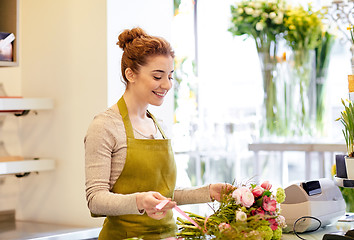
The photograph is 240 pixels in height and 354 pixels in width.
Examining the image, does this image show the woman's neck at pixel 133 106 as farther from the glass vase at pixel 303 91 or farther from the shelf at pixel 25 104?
the glass vase at pixel 303 91

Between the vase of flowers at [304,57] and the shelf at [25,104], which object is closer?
the shelf at [25,104]

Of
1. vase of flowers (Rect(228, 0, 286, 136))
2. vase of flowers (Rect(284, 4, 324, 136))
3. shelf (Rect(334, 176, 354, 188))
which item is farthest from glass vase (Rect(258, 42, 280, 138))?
shelf (Rect(334, 176, 354, 188))

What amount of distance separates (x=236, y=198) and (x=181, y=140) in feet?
11.7

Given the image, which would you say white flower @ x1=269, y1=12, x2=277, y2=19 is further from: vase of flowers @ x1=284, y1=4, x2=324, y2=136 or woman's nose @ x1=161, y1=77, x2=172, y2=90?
woman's nose @ x1=161, y1=77, x2=172, y2=90

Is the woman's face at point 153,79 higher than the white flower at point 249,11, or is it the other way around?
the white flower at point 249,11

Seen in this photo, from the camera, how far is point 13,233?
289 cm

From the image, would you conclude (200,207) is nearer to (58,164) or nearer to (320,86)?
(58,164)

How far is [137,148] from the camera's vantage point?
78.2 inches

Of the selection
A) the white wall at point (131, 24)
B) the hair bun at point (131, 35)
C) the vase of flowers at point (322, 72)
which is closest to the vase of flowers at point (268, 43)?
the vase of flowers at point (322, 72)

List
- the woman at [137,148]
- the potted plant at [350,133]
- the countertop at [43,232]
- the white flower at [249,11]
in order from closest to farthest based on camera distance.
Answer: the woman at [137,148] → the potted plant at [350,133] → the countertop at [43,232] → the white flower at [249,11]

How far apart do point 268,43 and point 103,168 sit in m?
3.11

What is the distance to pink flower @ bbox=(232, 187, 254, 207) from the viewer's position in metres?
1.77

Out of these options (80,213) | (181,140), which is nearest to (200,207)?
(80,213)

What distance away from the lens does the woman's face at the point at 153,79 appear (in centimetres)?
199
